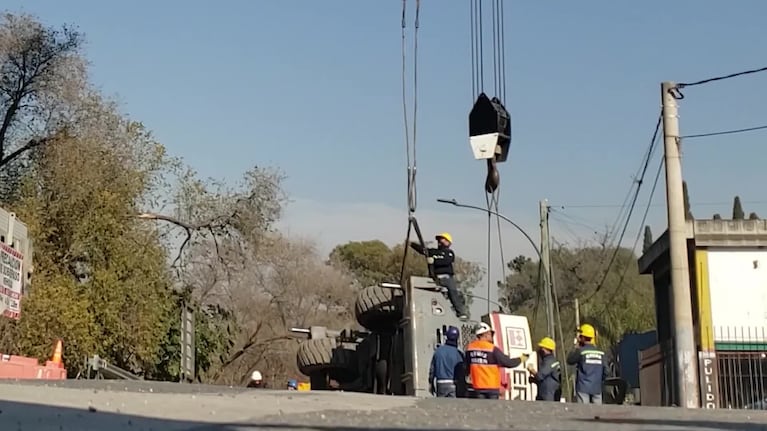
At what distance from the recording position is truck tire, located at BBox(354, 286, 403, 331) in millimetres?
16188

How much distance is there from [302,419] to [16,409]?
2.23m

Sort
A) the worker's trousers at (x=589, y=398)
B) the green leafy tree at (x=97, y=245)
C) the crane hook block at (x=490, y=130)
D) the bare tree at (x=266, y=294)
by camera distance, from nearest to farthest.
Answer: the worker's trousers at (x=589, y=398) < the crane hook block at (x=490, y=130) < the green leafy tree at (x=97, y=245) < the bare tree at (x=266, y=294)

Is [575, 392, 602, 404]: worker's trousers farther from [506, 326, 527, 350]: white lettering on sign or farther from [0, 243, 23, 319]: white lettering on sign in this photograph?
[0, 243, 23, 319]: white lettering on sign

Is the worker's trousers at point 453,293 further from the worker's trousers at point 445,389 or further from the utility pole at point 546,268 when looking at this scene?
the utility pole at point 546,268

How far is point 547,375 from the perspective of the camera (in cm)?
1568

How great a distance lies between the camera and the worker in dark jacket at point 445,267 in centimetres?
1620

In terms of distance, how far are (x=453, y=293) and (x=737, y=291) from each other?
29.3 ft

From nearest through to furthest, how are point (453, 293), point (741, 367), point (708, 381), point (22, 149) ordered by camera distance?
point (453, 293), point (708, 381), point (741, 367), point (22, 149)

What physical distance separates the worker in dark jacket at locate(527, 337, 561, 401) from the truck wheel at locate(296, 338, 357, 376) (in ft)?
10.3

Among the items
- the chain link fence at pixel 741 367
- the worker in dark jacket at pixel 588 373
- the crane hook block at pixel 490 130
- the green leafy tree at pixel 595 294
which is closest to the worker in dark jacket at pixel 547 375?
the worker in dark jacket at pixel 588 373

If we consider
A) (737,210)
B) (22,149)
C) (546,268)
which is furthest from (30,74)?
(737,210)

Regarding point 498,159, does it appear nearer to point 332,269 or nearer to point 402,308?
point 402,308

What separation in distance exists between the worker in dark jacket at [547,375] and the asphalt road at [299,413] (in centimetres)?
418

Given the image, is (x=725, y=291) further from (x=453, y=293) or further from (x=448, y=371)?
(x=448, y=371)
